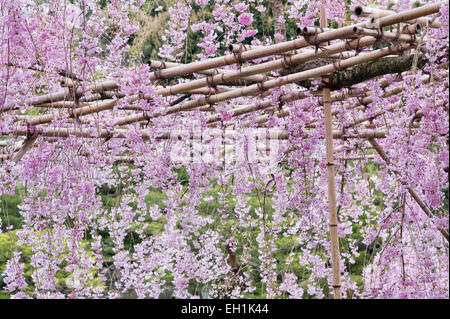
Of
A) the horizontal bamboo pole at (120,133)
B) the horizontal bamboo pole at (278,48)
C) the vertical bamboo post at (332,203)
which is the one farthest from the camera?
the horizontal bamboo pole at (120,133)

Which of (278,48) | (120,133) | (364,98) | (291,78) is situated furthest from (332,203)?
(120,133)

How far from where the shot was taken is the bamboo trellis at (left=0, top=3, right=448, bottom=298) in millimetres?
2525

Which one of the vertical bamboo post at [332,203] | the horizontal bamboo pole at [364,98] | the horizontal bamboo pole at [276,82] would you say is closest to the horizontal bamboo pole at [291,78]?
the horizontal bamboo pole at [276,82]

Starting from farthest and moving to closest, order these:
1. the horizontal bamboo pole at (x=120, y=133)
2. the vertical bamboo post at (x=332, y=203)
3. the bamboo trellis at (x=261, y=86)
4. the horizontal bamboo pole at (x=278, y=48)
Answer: the horizontal bamboo pole at (x=120, y=133), the vertical bamboo post at (x=332, y=203), the bamboo trellis at (x=261, y=86), the horizontal bamboo pole at (x=278, y=48)

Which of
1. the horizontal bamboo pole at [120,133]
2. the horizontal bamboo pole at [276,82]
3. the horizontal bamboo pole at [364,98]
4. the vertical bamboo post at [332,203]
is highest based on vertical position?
the horizontal bamboo pole at [364,98]

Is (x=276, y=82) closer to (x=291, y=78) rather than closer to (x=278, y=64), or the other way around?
(x=291, y=78)

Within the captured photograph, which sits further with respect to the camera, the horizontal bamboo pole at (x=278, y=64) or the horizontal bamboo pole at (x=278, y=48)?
the horizontal bamboo pole at (x=278, y=64)

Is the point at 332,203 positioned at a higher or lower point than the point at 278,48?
lower

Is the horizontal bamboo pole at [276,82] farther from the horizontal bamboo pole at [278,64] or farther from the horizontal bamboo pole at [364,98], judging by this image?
the horizontal bamboo pole at [364,98]

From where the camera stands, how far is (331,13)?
121 inches

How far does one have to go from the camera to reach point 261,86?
3006 millimetres

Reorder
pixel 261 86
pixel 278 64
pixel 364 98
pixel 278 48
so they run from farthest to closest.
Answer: pixel 364 98
pixel 261 86
pixel 278 64
pixel 278 48

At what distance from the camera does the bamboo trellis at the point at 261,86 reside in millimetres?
2525
